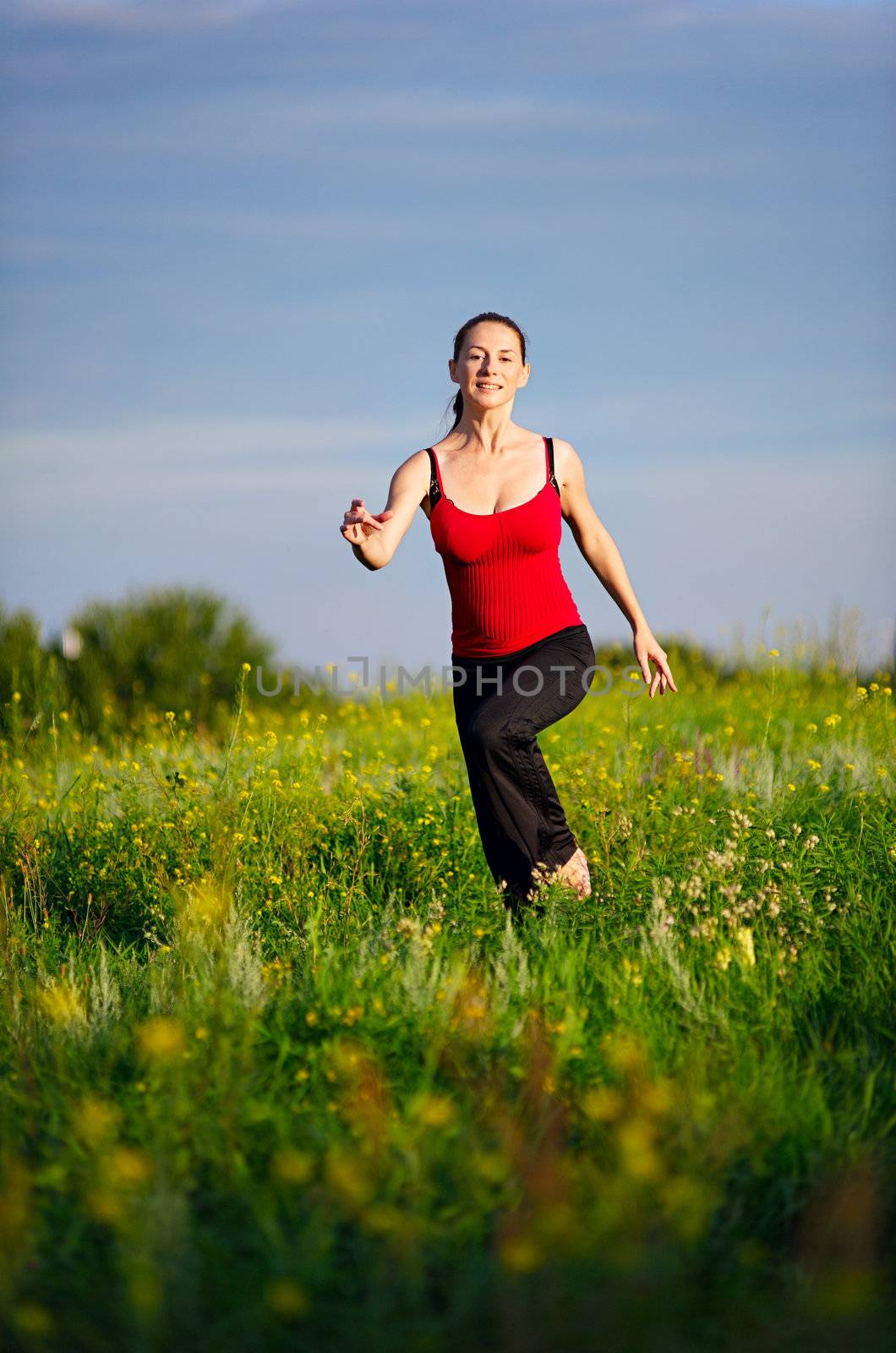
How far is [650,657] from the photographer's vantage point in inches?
213

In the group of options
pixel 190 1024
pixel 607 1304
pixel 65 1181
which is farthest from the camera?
pixel 190 1024

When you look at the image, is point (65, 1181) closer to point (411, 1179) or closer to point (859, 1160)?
point (411, 1179)

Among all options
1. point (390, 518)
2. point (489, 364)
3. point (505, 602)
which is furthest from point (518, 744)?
point (489, 364)

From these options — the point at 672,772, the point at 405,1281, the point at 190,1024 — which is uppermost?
the point at 672,772

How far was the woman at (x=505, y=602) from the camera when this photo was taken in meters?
5.03

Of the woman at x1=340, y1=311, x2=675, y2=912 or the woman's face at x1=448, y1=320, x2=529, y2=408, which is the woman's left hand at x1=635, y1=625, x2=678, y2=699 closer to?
the woman at x1=340, y1=311, x2=675, y2=912

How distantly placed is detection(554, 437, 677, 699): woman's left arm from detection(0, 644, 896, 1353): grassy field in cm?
35

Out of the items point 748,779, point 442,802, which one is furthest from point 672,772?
point 442,802

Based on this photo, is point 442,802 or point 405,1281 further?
point 442,802

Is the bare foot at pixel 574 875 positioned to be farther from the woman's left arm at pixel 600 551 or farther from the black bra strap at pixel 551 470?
the black bra strap at pixel 551 470

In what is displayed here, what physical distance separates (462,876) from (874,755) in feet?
8.92

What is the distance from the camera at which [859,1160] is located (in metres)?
3.10

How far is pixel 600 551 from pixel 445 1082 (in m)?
2.78

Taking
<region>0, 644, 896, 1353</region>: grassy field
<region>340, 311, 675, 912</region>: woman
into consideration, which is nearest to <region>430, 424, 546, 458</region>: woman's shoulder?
<region>340, 311, 675, 912</region>: woman
